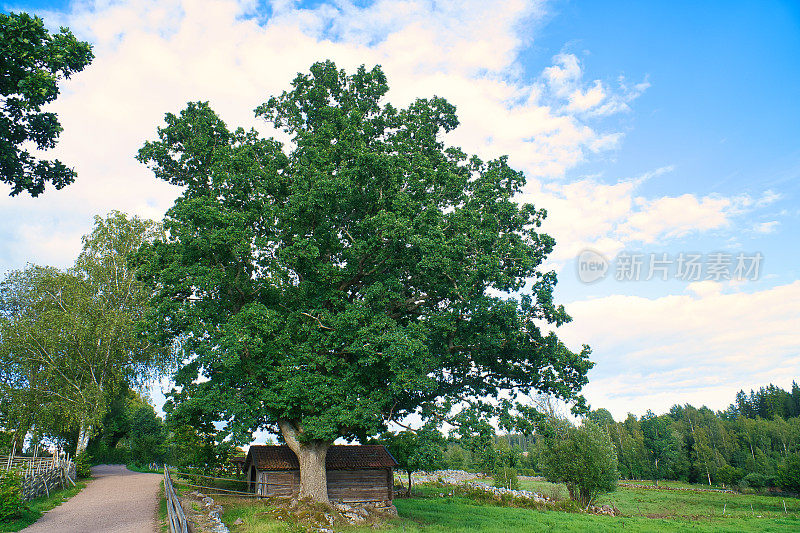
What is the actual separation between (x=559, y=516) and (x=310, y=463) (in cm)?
2363

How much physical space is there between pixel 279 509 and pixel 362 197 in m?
15.8

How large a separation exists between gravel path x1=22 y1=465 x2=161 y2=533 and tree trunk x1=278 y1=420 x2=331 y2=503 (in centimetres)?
671

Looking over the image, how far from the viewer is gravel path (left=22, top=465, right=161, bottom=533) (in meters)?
17.3

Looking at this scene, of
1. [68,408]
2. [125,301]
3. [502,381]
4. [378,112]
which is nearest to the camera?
[502,381]

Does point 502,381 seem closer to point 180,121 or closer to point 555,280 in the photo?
point 555,280

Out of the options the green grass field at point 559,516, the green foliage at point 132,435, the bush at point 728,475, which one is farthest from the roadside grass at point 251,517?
the bush at point 728,475

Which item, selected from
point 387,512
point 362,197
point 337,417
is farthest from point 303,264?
point 387,512

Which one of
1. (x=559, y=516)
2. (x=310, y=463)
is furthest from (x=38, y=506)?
(x=559, y=516)

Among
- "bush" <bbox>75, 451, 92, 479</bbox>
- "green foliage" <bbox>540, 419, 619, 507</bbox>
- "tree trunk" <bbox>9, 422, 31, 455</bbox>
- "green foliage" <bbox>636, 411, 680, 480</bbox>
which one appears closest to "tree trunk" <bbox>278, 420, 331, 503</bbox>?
"bush" <bbox>75, 451, 92, 479</bbox>

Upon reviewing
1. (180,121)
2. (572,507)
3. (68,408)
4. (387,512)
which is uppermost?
(180,121)

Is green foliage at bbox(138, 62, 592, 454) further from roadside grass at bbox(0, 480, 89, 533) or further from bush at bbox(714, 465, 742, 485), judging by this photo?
bush at bbox(714, 465, 742, 485)

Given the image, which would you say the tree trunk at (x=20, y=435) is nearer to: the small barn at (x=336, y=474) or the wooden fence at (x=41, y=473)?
the wooden fence at (x=41, y=473)

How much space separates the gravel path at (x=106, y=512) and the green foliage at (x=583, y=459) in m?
31.7

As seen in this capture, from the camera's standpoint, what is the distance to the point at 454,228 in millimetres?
21969
